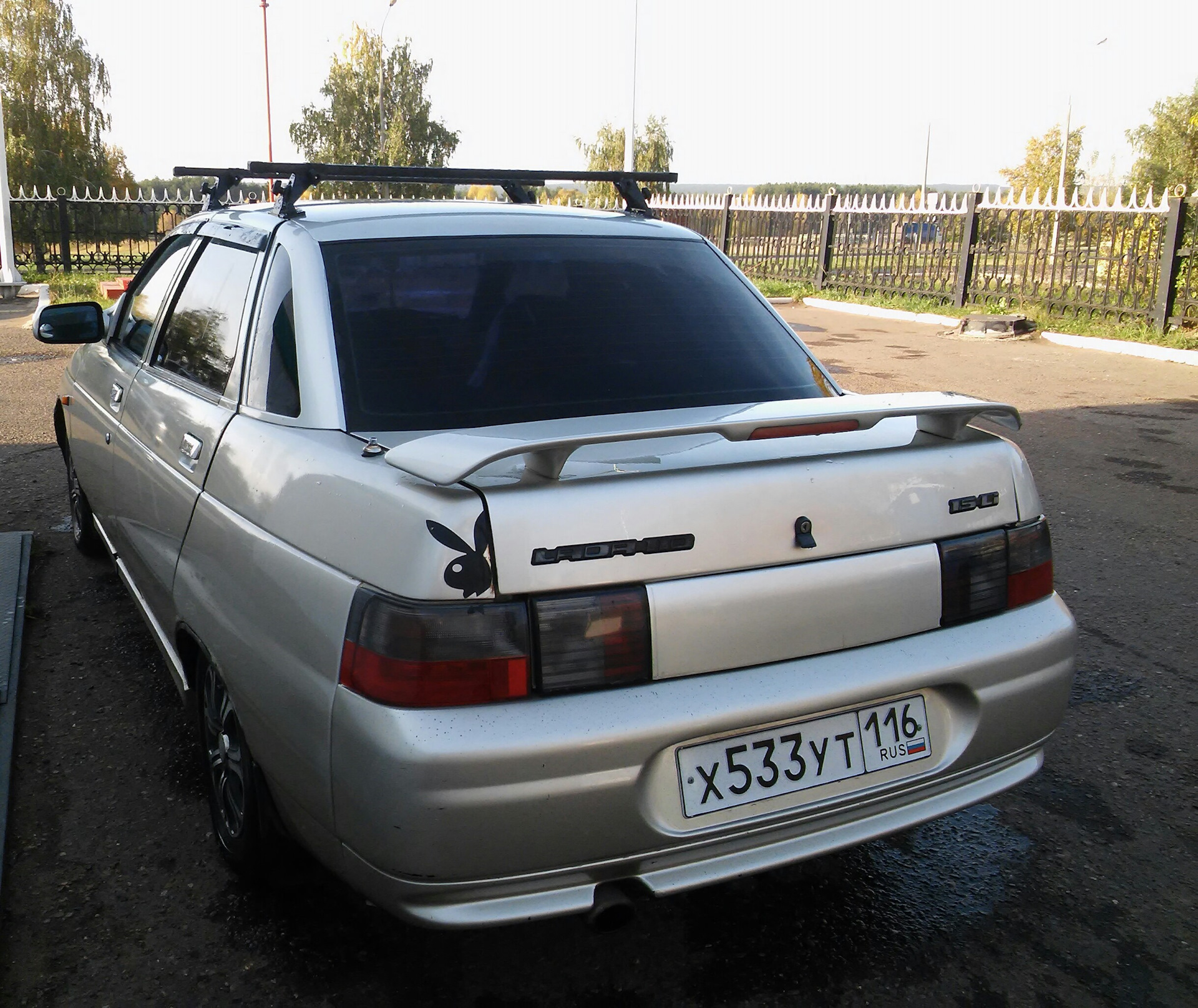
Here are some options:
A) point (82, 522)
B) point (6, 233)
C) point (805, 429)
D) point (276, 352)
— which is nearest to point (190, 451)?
point (276, 352)

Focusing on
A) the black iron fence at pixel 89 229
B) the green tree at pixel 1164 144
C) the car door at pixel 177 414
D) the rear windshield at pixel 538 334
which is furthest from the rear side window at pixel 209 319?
the green tree at pixel 1164 144

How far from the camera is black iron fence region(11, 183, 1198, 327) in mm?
14219

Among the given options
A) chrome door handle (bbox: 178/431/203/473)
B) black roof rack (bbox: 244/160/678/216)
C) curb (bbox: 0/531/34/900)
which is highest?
black roof rack (bbox: 244/160/678/216)

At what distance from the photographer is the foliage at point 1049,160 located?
53.1m

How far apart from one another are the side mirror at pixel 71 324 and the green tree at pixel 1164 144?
107ft

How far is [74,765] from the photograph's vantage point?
329 cm

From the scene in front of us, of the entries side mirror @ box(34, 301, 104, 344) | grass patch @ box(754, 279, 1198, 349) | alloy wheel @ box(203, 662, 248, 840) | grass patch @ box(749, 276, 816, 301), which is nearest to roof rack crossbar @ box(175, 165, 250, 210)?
side mirror @ box(34, 301, 104, 344)

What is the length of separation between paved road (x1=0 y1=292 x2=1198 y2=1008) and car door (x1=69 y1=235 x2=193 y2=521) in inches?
26.8

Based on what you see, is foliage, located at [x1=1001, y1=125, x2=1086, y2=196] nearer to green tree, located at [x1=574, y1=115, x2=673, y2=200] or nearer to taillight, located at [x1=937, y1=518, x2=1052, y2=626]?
green tree, located at [x1=574, y1=115, x2=673, y2=200]

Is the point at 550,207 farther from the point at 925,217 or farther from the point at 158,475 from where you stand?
the point at 925,217

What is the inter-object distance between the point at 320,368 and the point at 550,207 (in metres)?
1.21

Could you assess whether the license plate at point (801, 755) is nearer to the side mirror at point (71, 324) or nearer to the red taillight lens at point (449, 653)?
the red taillight lens at point (449, 653)

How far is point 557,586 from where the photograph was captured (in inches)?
75.0

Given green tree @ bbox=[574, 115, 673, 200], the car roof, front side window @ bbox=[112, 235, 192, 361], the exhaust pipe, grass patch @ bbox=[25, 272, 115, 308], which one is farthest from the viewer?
green tree @ bbox=[574, 115, 673, 200]
